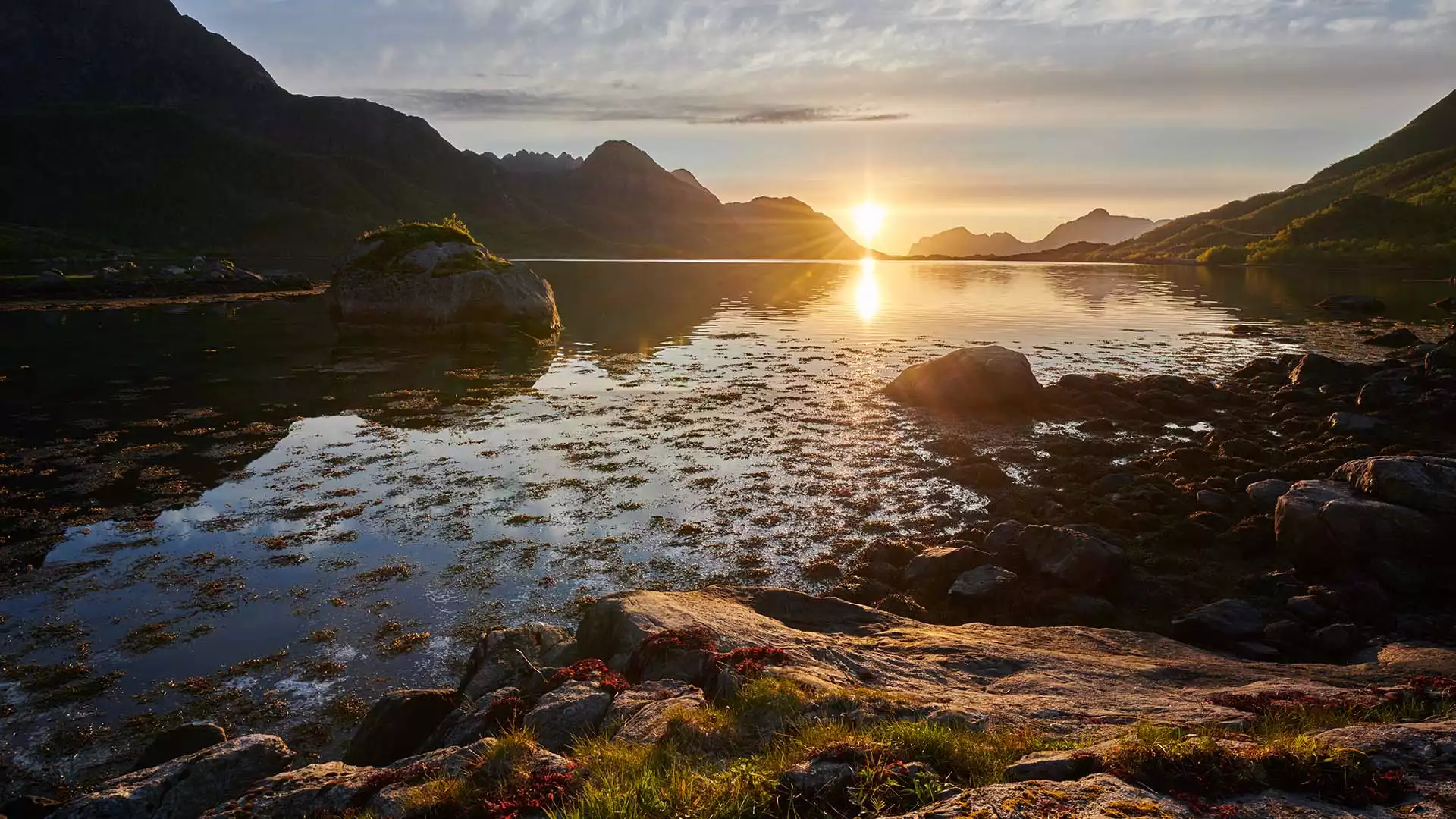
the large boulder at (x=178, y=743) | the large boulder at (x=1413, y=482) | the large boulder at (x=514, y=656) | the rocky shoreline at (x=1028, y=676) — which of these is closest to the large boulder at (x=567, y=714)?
the rocky shoreline at (x=1028, y=676)

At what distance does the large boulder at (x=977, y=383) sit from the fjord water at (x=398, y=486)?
6.10 feet

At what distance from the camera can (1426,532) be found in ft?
44.6

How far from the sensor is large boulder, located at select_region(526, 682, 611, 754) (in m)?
7.76

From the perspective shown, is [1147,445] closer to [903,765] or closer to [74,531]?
[903,765]

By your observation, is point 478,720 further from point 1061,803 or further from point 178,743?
point 1061,803

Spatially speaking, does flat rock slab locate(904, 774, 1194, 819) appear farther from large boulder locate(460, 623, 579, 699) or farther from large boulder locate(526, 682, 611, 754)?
large boulder locate(460, 623, 579, 699)

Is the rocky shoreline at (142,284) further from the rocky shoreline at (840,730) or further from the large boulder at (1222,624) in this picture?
the large boulder at (1222,624)

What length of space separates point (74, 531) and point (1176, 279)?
481 feet

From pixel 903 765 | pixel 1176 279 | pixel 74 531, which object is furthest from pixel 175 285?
pixel 1176 279

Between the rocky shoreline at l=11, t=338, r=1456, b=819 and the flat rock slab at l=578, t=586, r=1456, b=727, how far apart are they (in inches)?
2.0

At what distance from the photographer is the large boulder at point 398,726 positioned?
865 cm

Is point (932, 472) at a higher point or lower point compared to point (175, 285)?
lower

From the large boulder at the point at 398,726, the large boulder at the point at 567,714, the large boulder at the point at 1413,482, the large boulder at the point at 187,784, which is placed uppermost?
the large boulder at the point at 1413,482

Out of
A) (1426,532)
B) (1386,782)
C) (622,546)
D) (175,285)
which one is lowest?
(622,546)
